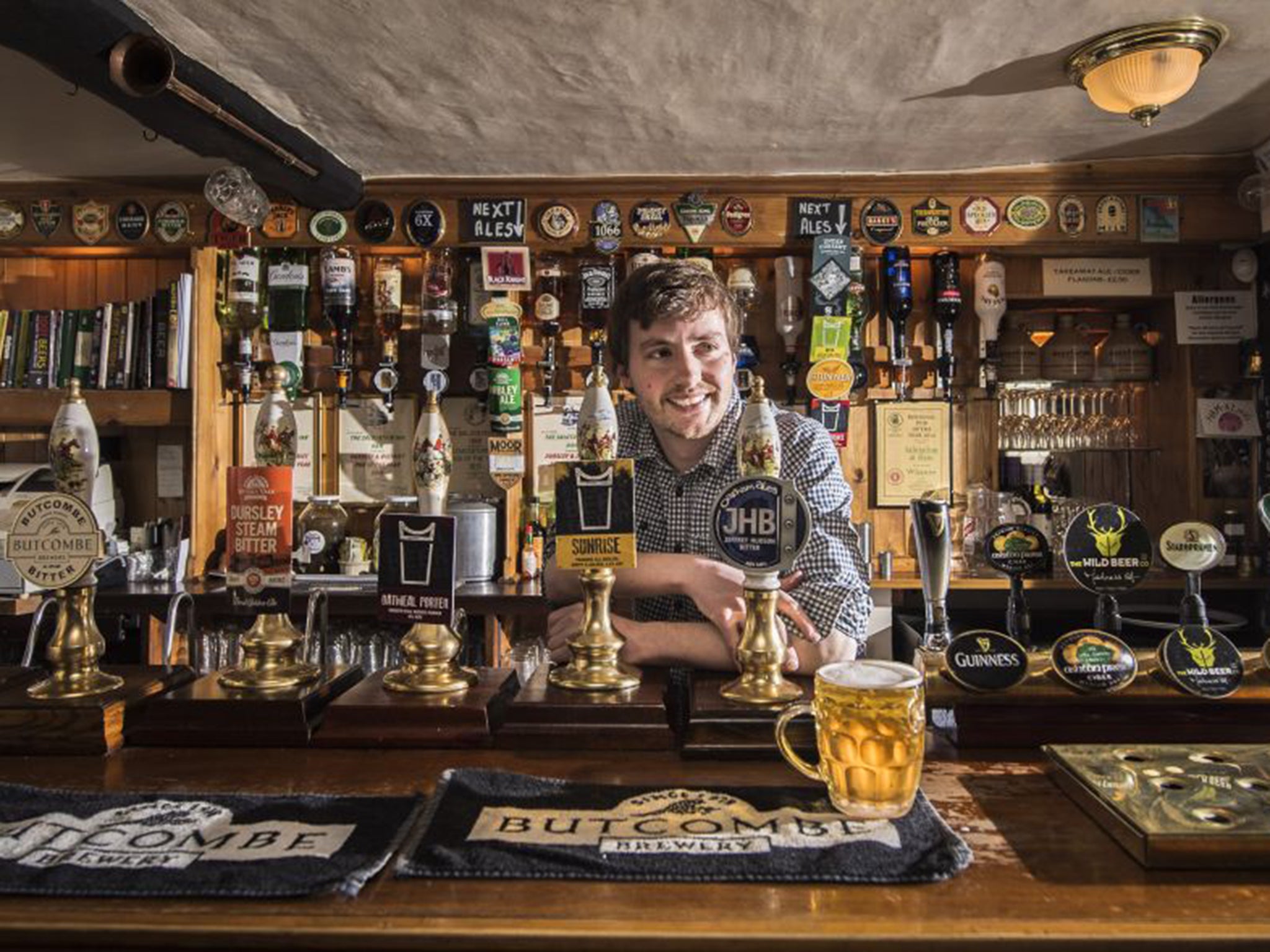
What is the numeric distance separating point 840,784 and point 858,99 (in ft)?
8.96

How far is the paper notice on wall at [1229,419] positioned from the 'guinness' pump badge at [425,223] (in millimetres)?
3248

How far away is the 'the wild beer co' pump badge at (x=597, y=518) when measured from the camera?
4.66ft

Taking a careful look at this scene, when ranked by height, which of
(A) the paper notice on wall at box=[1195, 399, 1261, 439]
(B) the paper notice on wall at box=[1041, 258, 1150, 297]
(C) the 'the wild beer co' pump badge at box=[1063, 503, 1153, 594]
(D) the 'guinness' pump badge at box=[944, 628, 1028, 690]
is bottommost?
(D) the 'guinness' pump badge at box=[944, 628, 1028, 690]

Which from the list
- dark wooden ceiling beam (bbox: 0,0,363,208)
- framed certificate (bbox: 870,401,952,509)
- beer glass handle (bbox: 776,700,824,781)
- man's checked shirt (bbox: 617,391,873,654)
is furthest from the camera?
framed certificate (bbox: 870,401,952,509)

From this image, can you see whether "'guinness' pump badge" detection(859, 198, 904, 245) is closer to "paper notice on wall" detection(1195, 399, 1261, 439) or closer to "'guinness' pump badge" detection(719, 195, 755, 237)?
"'guinness' pump badge" detection(719, 195, 755, 237)

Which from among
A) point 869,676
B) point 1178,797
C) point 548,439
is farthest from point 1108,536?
point 548,439

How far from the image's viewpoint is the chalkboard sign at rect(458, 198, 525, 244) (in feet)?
13.4

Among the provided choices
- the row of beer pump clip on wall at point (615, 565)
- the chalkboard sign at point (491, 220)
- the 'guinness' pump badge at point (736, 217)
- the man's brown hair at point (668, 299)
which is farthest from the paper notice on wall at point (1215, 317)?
the row of beer pump clip on wall at point (615, 565)

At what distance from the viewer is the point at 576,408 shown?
4.26 metres

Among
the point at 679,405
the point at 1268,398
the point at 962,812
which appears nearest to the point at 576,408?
the point at 679,405

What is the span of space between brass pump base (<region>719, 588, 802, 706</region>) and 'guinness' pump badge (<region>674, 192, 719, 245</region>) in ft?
9.62

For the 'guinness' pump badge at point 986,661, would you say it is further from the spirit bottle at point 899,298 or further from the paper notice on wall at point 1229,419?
the paper notice on wall at point 1229,419

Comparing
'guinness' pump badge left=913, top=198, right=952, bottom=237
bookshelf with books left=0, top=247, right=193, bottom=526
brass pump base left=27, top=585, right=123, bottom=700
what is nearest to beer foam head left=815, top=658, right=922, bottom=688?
brass pump base left=27, top=585, right=123, bottom=700

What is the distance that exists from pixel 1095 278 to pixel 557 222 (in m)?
2.28
